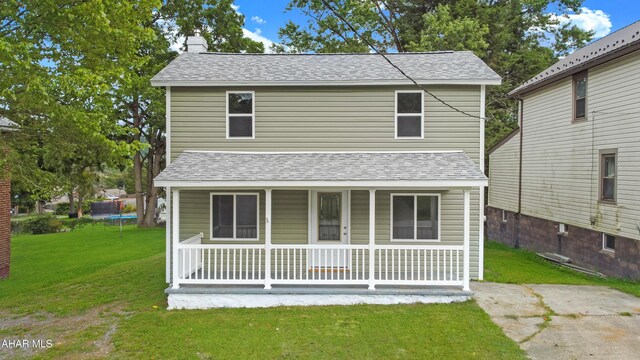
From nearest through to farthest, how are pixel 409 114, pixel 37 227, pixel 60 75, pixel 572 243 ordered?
pixel 60 75 → pixel 409 114 → pixel 572 243 → pixel 37 227

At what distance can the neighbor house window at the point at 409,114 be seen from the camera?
10.1m

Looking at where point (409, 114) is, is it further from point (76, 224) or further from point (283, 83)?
point (76, 224)

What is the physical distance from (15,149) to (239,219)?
5220 mm

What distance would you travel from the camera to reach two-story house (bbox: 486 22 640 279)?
10.0m

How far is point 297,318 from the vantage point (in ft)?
24.6

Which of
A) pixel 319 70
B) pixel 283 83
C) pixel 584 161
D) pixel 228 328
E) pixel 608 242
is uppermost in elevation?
pixel 319 70

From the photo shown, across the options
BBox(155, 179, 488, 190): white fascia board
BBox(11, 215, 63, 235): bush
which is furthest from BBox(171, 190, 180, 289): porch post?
BBox(11, 215, 63, 235): bush

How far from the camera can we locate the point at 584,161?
1181 centimetres

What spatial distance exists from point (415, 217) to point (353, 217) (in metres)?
1.61

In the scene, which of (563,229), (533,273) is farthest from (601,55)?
(533,273)

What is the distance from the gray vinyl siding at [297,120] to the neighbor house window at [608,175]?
5.86 meters

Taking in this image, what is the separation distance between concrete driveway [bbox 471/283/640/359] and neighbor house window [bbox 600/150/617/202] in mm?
3018

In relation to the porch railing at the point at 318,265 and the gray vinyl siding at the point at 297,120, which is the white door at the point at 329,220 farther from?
the gray vinyl siding at the point at 297,120

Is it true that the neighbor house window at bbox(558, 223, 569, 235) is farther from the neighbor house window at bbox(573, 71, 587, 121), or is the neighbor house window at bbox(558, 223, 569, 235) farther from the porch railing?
the porch railing
